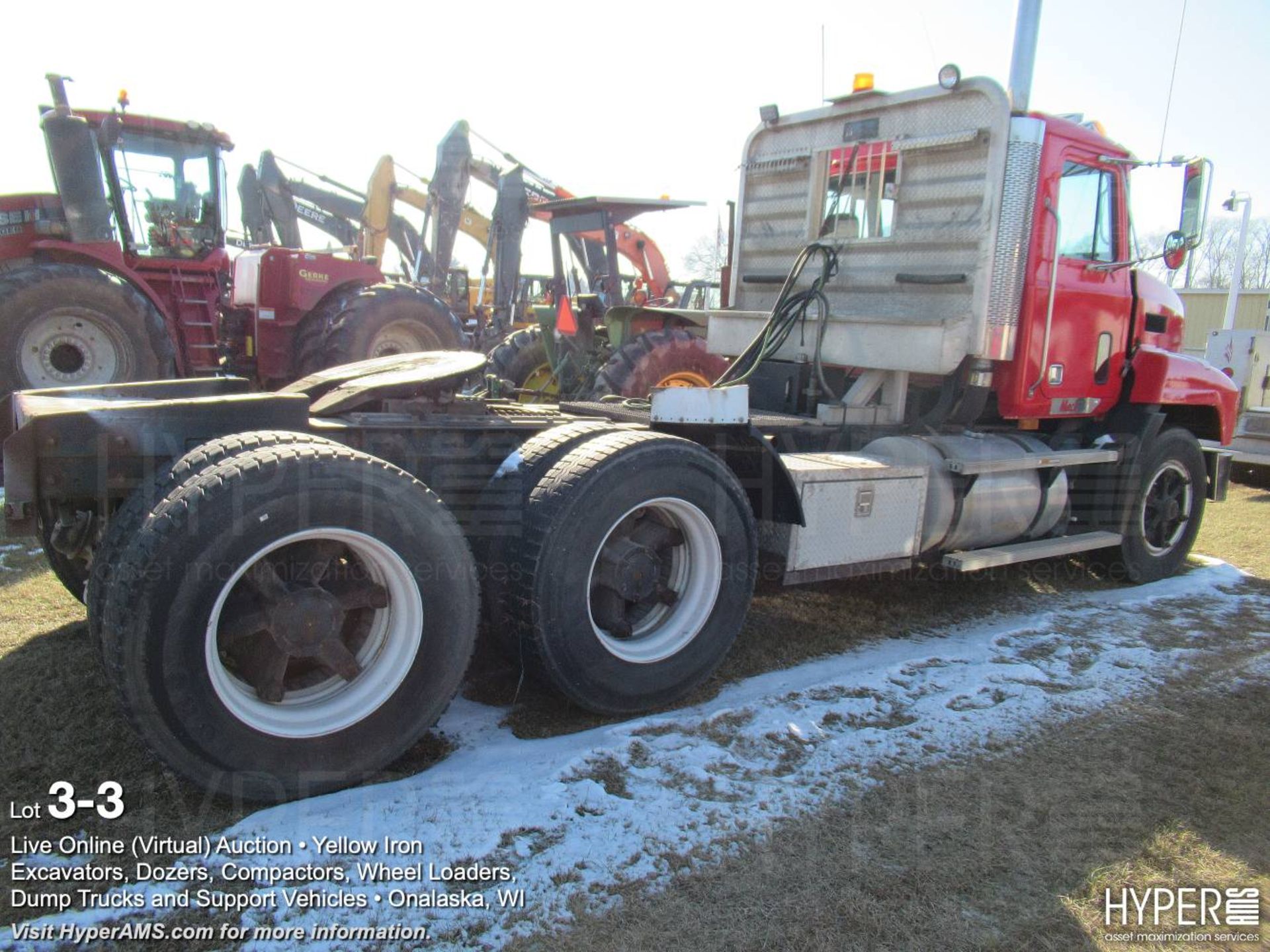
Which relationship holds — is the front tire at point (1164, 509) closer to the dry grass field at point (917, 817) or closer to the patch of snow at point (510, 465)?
the dry grass field at point (917, 817)

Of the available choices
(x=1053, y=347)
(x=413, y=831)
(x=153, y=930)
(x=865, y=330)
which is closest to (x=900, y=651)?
(x=865, y=330)

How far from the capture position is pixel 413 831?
2.73 metres

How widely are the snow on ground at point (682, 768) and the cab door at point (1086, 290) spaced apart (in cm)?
181

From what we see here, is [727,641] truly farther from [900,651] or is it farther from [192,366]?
[192,366]

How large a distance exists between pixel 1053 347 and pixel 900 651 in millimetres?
2405

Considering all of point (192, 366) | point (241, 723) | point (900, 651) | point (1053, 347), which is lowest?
point (900, 651)

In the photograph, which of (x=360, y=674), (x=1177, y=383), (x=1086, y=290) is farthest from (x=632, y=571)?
(x=1177, y=383)

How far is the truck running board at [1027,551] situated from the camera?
5098 millimetres

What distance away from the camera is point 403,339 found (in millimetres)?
9414

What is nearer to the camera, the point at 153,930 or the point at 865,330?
the point at 153,930

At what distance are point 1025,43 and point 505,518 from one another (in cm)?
583

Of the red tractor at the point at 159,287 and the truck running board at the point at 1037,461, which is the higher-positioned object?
the red tractor at the point at 159,287

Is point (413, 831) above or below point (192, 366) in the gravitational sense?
below

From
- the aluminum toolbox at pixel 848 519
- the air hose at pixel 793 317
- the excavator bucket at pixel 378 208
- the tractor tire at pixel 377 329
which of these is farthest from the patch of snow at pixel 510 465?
the excavator bucket at pixel 378 208
